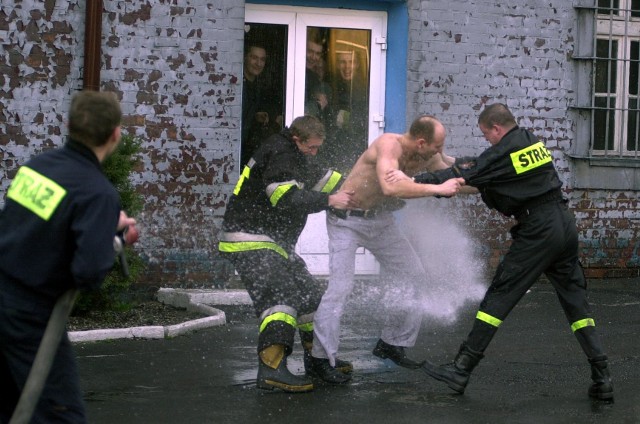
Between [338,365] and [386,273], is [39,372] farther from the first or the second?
[386,273]

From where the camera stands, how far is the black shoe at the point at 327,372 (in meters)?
6.95

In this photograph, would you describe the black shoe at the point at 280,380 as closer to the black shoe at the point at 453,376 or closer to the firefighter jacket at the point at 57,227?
the black shoe at the point at 453,376

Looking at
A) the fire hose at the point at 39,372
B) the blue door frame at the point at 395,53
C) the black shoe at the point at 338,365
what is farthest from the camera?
the blue door frame at the point at 395,53

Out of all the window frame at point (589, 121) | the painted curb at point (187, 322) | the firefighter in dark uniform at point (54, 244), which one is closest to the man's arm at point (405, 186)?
the painted curb at point (187, 322)

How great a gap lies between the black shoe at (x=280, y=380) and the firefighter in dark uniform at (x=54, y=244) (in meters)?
2.63

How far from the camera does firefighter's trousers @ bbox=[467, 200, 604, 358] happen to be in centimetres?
677

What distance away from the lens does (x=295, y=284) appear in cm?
681

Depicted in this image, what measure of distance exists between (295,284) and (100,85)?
170 inches

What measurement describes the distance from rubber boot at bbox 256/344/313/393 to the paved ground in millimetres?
70

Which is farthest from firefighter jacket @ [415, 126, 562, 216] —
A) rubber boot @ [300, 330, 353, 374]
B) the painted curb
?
the painted curb

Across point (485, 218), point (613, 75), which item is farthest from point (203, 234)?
point (613, 75)

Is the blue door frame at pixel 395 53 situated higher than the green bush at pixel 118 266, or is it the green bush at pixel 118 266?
the blue door frame at pixel 395 53

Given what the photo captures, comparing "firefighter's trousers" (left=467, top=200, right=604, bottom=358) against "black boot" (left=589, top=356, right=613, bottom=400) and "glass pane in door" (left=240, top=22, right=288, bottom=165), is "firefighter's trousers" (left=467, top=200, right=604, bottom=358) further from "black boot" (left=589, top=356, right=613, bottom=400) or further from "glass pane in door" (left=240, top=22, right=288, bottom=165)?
"glass pane in door" (left=240, top=22, right=288, bottom=165)

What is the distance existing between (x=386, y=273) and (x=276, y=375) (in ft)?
4.33
